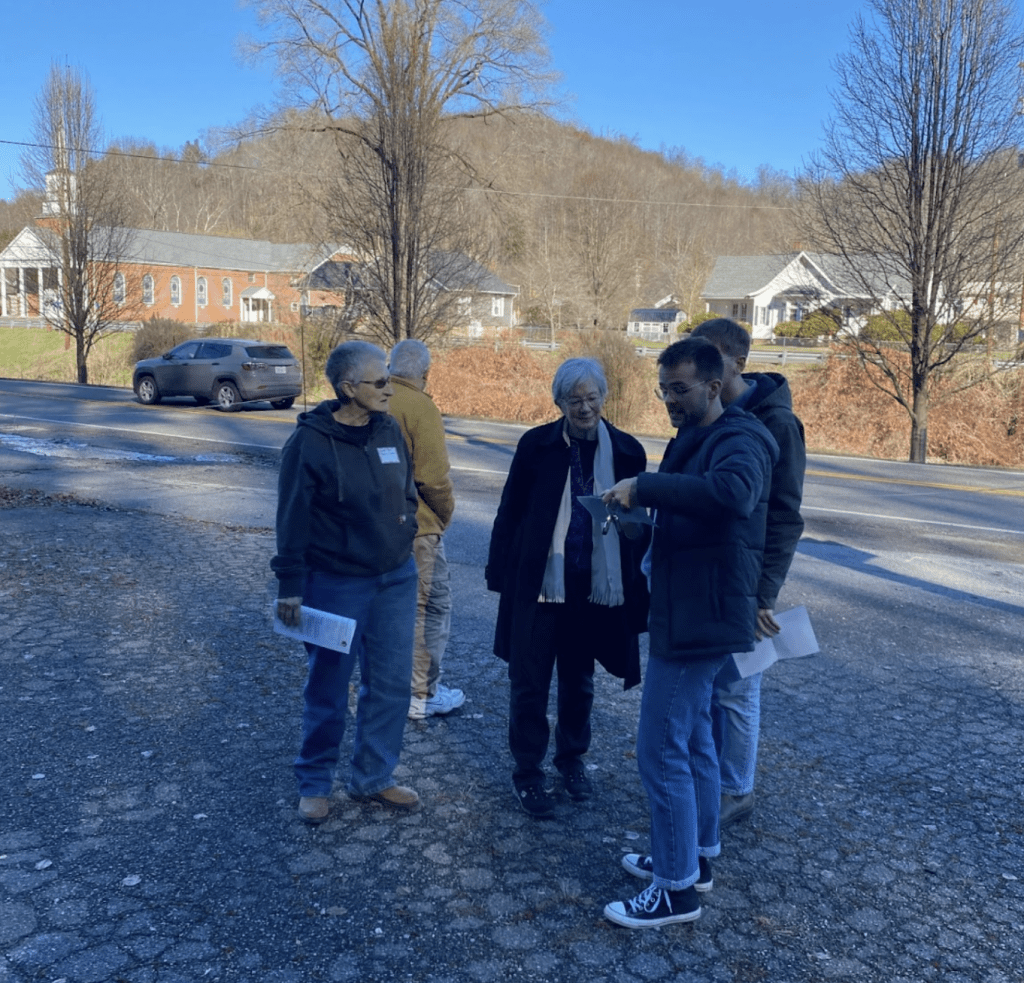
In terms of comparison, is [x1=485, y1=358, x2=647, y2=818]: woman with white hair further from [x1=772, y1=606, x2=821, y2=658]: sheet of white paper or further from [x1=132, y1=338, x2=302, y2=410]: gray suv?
[x1=132, y1=338, x2=302, y2=410]: gray suv

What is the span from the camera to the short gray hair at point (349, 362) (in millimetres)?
3908

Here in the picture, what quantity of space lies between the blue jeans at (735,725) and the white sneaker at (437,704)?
1.64 m

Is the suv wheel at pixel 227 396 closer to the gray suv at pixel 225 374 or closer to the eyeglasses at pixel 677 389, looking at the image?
the gray suv at pixel 225 374

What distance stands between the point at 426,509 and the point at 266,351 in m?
19.1

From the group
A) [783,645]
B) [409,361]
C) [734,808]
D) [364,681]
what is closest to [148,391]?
[409,361]

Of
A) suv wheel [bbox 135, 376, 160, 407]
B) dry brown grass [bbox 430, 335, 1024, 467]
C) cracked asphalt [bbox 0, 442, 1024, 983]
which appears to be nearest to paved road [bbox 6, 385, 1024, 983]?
cracked asphalt [bbox 0, 442, 1024, 983]

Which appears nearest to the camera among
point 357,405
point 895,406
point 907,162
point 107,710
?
point 357,405

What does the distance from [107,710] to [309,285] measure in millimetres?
36135

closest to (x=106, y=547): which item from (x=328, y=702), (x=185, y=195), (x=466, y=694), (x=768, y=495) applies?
(x=466, y=694)

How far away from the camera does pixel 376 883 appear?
12.0 feet

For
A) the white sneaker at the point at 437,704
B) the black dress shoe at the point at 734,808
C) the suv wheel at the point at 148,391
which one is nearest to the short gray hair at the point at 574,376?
the black dress shoe at the point at 734,808

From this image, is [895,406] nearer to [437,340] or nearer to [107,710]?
[437,340]

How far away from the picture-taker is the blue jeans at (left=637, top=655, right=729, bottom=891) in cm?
332

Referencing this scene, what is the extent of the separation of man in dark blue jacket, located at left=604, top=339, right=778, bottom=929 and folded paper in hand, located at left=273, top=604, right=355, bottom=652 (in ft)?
Answer: 3.78
